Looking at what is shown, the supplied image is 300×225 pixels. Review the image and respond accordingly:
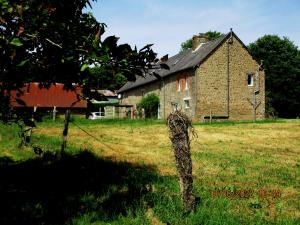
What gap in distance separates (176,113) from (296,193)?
11.8 feet

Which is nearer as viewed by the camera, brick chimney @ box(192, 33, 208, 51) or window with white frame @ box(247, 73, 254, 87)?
window with white frame @ box(247, 73, 254, 87)

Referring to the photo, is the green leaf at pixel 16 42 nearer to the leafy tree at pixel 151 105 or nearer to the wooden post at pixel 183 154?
the wooden post at pixel 183 154

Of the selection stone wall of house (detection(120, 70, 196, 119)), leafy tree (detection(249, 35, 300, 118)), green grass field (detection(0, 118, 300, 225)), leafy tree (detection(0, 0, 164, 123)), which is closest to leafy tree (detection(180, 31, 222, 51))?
leafy tree (detection(249, 35, 300, 118))

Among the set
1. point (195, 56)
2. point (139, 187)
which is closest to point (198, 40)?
point (195, 56)

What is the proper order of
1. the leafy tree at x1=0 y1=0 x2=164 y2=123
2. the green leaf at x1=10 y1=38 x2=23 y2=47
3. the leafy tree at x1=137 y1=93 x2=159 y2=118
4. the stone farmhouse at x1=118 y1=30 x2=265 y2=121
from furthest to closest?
1. the leafy tree at x1=137 y1=93 x2=159 y2=118
2. the stone farmhouse at x1=118 y1=30 x2=265 y2=121
3. the leafy tree at x1=0 y1=0 x2=164 y2=123
4. the green leaf at x1=10 y1=38 x2=23 y2=47

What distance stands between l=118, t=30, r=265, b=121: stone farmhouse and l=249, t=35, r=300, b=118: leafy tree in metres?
20.0

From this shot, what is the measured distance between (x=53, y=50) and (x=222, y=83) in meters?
34.4

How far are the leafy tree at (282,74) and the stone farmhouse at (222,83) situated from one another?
788 inches

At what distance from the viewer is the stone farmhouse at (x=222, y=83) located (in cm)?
3731

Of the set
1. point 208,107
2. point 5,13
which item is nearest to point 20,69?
point 5,13

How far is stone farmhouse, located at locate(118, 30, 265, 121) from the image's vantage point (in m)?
37.3

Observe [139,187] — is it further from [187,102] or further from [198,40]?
[198,40]

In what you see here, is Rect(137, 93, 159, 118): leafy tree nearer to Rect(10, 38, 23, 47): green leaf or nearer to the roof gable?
the roof gable

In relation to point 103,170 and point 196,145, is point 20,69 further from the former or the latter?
point 196,145
